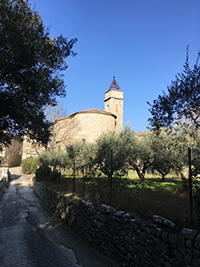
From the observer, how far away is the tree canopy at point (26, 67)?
7.66 metres

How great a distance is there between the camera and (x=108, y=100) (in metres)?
54.5

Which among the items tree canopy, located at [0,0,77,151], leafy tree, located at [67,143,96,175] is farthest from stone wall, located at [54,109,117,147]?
tree canopy, located at [0,0,77,151]

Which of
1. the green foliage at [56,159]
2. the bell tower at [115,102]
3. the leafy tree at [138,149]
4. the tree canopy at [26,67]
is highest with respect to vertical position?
the bell tower at [115,102]

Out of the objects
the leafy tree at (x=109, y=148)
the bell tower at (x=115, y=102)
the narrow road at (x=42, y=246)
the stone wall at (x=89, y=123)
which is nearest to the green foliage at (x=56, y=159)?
the leafy tree at (x=109, y=148)

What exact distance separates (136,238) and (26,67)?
7591 mm

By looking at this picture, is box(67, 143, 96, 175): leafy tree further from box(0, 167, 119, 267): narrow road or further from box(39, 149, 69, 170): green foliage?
box(0, 167, 119, 267): narrow road

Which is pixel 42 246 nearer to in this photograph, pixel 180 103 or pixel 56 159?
pixel 180 103

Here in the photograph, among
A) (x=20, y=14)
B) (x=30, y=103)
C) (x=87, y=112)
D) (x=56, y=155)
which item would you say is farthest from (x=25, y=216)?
(x=87, y=112)

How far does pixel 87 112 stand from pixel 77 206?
3219cm

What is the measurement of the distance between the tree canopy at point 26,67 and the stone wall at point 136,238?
4.74 meters

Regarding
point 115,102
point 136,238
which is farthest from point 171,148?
point 115,102

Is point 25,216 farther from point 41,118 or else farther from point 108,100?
point 108,100

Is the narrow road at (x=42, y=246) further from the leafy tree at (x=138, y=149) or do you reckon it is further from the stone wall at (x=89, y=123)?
the stone wall at (x=89, y=123)

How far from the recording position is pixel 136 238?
5.02 metres
